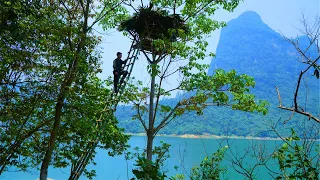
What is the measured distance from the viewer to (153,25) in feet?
19.0

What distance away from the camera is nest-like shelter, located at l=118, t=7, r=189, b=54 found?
5.63m

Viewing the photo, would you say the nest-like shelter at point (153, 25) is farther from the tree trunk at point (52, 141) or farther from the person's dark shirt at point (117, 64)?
the tree trunk at point (52, 141)

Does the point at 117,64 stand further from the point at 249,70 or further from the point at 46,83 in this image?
the point at 249,70

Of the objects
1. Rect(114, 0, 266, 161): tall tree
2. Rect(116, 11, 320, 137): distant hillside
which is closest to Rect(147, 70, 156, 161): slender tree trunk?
Rect(114, 0, 266, 161): tall tree

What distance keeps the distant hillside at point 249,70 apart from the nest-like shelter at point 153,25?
904 inches

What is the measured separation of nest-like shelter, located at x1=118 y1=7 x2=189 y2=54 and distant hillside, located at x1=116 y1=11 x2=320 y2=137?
22958mm

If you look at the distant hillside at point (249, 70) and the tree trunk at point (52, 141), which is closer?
the tree trunk at point (52, 141)

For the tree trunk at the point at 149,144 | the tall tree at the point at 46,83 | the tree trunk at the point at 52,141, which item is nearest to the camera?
the tall tree at the point at 46,83

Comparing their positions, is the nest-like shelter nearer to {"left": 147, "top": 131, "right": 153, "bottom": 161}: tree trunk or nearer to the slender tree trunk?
the slender tree trunk

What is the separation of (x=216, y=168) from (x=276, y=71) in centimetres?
7120

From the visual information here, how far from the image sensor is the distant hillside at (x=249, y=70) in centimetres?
3378

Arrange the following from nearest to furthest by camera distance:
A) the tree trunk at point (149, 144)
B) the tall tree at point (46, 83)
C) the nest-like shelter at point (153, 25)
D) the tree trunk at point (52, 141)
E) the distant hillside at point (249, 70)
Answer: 1. the tall tree at point (46, 83)
2. the tree trunk at point (52, 141)
3. the nest-like shelter at point (153, 25)
4. the tree trunk at point (149, 144)
5. the distant hillside at point (249, 70)

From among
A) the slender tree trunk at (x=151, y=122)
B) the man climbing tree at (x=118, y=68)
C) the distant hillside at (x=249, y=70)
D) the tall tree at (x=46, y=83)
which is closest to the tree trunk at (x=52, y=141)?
the tall tree at (x=46, y=83)

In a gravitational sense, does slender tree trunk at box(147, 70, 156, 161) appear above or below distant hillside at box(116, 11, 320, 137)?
below
